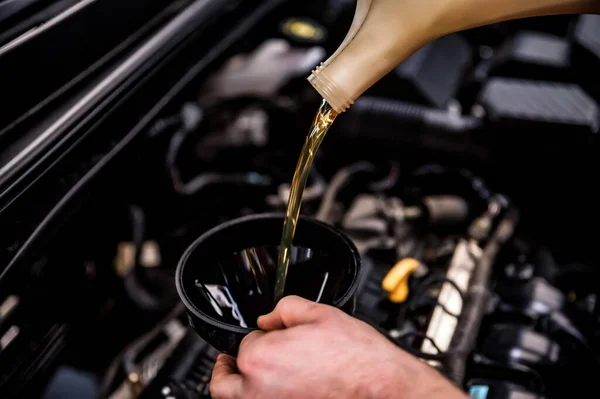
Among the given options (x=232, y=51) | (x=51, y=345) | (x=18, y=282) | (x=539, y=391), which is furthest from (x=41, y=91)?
(x=539, y=391)

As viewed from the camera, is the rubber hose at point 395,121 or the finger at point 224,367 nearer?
the finger at point 224,367

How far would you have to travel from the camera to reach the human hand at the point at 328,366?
44 cm

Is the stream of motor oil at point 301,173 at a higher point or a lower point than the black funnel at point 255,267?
higher

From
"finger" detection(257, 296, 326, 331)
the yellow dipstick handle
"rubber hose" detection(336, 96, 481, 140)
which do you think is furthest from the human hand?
"rubber hose" detection(336, 96, 481, 140)

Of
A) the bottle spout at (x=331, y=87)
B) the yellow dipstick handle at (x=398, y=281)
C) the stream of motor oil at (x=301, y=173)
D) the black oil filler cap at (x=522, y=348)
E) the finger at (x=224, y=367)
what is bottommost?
the black oil filler cap at (x=522, y=348)

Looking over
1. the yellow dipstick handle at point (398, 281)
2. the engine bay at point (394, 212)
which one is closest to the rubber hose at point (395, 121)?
the engine bay at point (394, 212)

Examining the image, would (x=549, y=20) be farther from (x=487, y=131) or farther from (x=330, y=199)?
(x=330, y=199)

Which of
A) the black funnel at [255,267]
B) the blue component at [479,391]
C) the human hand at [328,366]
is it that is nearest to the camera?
the human hand at [328,366]

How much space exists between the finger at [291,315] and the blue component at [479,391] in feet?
1.12

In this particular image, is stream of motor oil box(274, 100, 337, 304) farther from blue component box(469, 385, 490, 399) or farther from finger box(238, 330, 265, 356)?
blue component box(469, 385, 490, 399)

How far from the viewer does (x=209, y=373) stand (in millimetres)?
703

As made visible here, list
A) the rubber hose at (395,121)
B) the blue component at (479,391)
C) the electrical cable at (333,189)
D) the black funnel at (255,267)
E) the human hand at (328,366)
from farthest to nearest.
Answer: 1. the rubber hose at (395,121)
2. the electrical cable at (333,189)
3. the blue component at (479,391)
4. the black funnel at (255,267)
5. the human hand at (328,366)

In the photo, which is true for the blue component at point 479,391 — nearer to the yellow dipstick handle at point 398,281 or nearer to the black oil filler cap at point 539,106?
the yellow dipstick handle at point 398,281

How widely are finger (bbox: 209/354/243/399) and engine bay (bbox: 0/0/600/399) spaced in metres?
0.20
